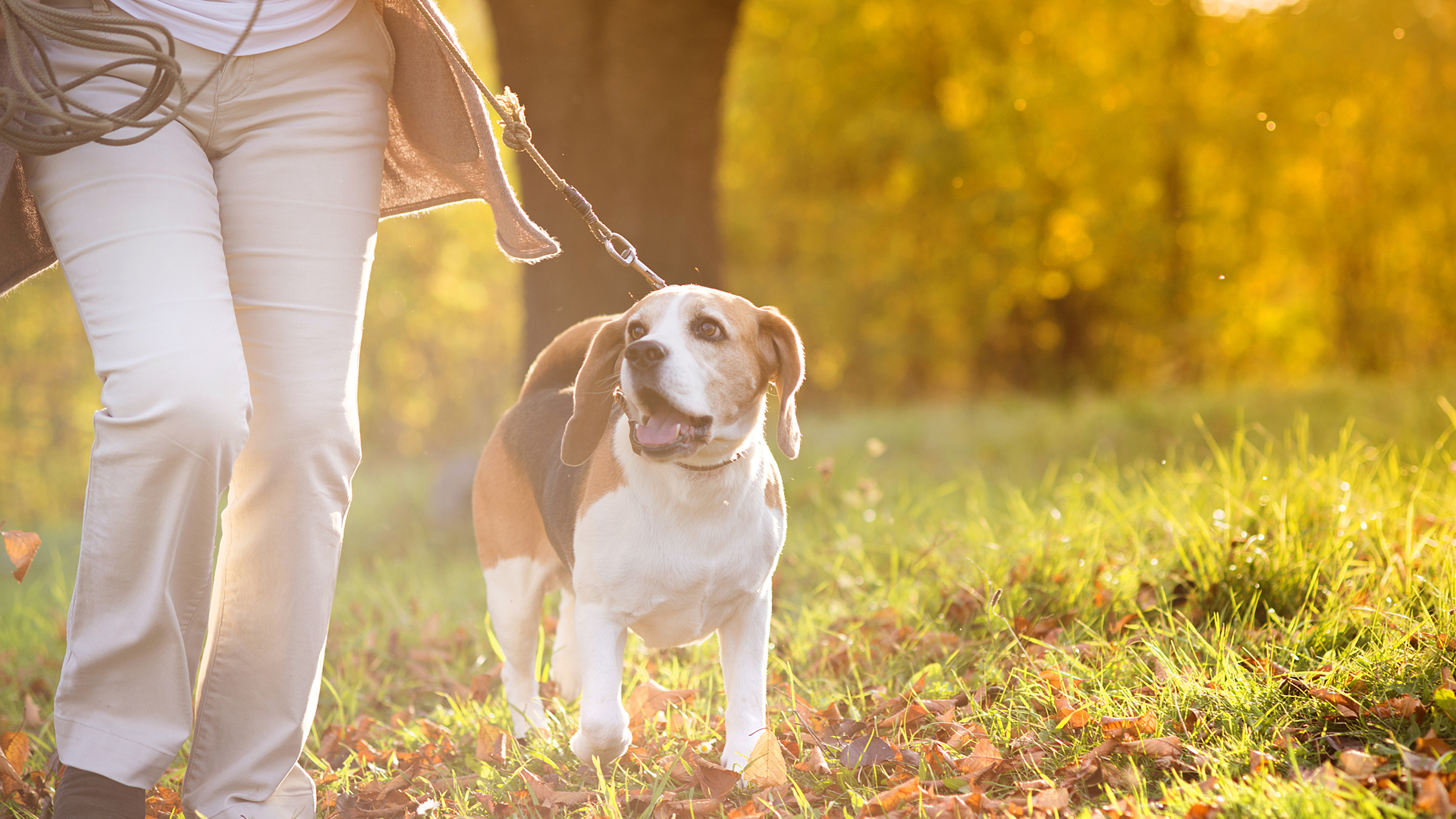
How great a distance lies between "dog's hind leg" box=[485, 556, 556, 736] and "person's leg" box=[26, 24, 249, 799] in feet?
3.79

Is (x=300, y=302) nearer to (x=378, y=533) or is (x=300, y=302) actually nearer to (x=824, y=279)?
(x=378, y=533)

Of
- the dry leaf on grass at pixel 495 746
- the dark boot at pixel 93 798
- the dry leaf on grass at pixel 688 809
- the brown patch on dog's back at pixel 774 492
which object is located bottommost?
the dry leaf on grass at pixel 495 746

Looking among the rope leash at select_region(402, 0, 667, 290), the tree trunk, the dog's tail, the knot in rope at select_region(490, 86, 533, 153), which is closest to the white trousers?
the rope leash at select_region(402, 0, 667, 290)

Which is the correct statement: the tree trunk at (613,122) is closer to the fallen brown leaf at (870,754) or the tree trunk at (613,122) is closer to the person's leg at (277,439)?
the person's leg at (277,439)

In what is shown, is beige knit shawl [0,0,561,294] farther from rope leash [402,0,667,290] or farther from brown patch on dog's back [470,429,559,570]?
brown patch on dog's back [470,429,559,570]

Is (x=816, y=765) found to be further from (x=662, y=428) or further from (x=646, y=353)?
(x=646, y=353)

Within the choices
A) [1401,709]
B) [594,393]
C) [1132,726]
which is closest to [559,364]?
[594,393]

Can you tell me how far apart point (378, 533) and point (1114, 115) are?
9.29m

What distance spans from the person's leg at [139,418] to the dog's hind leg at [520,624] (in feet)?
3.79

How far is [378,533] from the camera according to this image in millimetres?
7551

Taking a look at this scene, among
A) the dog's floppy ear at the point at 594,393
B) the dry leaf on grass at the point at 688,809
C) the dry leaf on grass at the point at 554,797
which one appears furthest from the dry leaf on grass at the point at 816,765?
the dog's floppy ear at the point at 594,393

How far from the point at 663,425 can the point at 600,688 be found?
674mm

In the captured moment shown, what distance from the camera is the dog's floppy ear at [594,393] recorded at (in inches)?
111

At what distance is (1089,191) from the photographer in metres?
13.3
